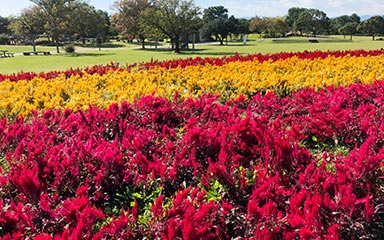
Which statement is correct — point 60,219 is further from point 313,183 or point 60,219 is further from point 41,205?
point 313,183

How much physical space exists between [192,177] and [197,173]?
8 centimetres

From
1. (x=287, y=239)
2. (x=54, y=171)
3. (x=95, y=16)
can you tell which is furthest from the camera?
(x=95, y=16)

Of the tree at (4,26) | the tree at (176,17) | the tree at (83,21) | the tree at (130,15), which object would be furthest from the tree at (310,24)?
the tree at (4,26)

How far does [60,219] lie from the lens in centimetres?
228

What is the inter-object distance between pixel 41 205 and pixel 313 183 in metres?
1.71

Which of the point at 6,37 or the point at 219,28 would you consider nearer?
the point at 219,28

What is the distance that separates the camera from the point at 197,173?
3.10 meters

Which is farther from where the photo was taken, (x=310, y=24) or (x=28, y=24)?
(x=310, y=24)

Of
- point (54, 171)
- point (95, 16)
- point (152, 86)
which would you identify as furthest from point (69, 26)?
point (54, 171)

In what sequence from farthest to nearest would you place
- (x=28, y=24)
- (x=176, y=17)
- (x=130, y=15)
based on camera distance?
(x=28, y=24)
(x=130, y=15)
(x=176, y=17)

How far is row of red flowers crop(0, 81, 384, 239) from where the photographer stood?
2.16 meters

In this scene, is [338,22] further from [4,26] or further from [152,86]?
[152,86]

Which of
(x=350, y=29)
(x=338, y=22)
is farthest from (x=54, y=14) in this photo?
(x=338, y=22)

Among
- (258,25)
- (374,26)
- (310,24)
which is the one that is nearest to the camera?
(374,26)
